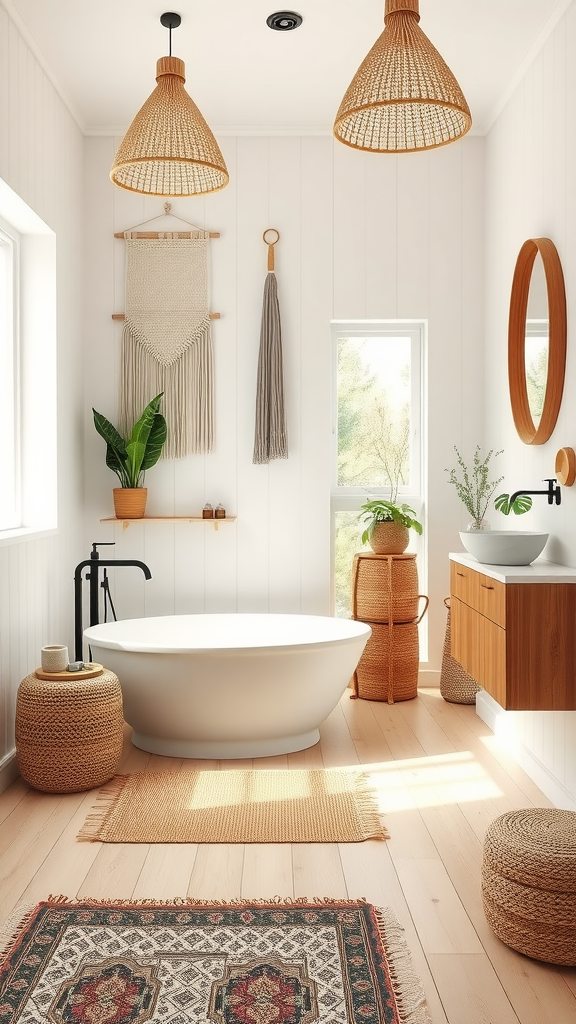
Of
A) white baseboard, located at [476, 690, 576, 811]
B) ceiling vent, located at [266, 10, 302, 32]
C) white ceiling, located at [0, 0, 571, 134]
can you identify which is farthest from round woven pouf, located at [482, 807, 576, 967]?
ceiling vent, located at [266, 10, 302, 32]

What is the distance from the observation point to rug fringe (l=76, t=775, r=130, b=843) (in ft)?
9.52

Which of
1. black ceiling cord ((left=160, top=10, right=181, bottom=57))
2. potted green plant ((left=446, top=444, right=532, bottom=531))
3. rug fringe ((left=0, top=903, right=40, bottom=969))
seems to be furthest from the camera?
potted green plant ((left=446, top=444, right=532, bottom=531))

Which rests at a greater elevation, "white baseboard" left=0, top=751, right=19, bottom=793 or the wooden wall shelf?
the wooden wall shelf

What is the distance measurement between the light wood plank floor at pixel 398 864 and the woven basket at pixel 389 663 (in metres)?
0.67

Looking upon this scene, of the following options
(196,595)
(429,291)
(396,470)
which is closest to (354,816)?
(196,595)

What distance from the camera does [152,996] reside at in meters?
1.99

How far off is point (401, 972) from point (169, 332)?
3465 millimetres

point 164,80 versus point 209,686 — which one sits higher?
point 164,80

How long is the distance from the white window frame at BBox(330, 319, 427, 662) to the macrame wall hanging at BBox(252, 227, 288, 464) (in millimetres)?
394

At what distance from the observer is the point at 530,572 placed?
2.94 meters

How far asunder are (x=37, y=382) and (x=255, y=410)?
46.4 inches

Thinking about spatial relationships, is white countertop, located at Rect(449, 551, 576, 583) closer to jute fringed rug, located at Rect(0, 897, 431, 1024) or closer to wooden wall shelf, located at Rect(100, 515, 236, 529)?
jute fringed rug, located at Rect(0, 897, 431, 1024)

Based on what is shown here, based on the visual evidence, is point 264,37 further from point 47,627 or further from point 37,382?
point 47,627

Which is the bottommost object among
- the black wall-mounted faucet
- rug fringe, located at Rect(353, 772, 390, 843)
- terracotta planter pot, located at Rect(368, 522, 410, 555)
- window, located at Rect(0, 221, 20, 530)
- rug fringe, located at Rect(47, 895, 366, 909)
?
rug fringe, located at Rect(353, 772, 390, 843)
